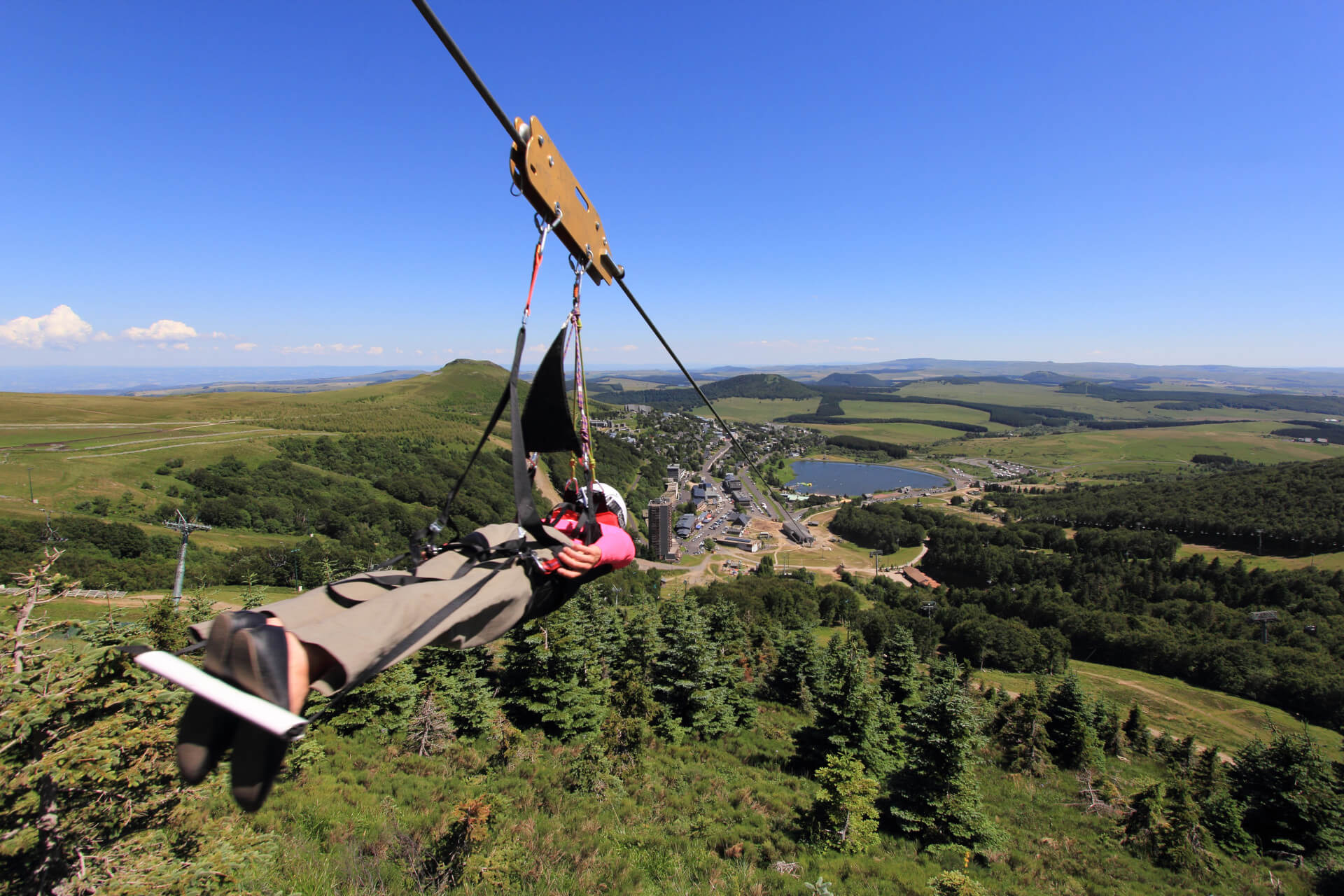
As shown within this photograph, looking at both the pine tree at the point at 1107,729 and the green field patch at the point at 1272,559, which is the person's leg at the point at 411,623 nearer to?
the pine tree at the point at 1107,729

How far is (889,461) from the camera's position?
16750 cm

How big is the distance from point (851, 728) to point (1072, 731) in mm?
15081

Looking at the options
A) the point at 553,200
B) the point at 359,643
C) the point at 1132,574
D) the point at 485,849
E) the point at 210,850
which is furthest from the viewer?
the point at 1132,574

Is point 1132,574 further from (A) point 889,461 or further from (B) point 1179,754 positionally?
(A) point 889,461

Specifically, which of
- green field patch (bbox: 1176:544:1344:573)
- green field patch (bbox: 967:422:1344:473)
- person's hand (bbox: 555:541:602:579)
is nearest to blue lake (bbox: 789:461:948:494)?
→ green field patch (bbox: 967:422:1344:473)

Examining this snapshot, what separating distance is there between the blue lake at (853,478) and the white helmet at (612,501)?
123 meters

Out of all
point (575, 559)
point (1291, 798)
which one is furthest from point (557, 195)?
point (1291, 798)

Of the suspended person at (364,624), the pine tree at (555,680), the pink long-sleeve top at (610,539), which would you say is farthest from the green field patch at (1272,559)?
the suspended person at (364,624)

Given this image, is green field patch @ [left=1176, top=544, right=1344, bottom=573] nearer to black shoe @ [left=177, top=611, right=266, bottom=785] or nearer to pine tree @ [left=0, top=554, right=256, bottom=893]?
black shoe @ [left=177, top=611, right=266, bottom=785]

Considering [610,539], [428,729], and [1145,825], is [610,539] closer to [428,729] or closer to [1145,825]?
[428,729]

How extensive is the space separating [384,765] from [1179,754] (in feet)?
124

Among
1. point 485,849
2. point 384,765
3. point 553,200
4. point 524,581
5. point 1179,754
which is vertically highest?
point 553,200

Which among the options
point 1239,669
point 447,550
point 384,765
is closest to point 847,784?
point 384,765

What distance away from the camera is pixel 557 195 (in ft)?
12.5
